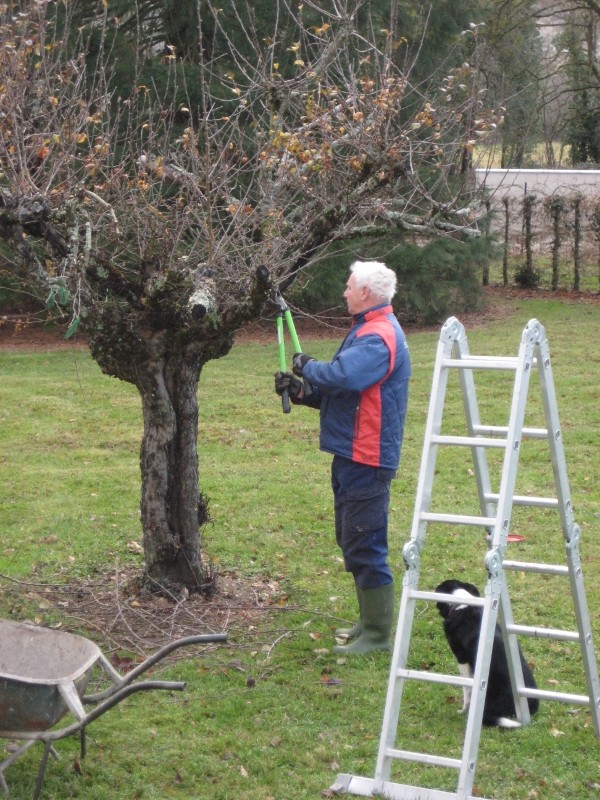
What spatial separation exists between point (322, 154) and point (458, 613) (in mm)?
2705

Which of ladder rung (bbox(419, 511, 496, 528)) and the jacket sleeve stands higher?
the jacket sleeve

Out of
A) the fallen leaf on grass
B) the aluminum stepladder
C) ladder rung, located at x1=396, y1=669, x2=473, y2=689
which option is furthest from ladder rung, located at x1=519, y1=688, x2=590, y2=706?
the fallen leaf on grass

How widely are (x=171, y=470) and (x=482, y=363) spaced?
256 centimetres

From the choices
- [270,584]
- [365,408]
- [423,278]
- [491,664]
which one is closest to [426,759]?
[491,664]

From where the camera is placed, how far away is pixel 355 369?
550cm

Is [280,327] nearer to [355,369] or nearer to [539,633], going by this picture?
[355,369]

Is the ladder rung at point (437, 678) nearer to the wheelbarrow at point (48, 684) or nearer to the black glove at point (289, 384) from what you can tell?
the wheelbarrow at point (48, 684)

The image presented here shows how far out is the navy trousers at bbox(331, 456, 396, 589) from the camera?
5730 millimetres

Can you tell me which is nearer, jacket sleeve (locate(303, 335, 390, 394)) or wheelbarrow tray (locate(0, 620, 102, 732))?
wheelbarrow tray (locate(0, 620, 102, 732))

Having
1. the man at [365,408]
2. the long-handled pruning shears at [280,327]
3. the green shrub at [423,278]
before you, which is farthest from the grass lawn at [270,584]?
the green shrub at [423,278]

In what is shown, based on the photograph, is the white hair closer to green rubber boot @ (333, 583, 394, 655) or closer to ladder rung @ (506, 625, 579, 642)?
green rubber boot @ (333, 583, 394, 655)

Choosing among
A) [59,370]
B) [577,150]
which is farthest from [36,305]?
[577,150]

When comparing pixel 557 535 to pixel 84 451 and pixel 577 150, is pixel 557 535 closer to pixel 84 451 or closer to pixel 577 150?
pixel 84 451

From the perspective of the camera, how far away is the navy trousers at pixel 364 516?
5.73m
